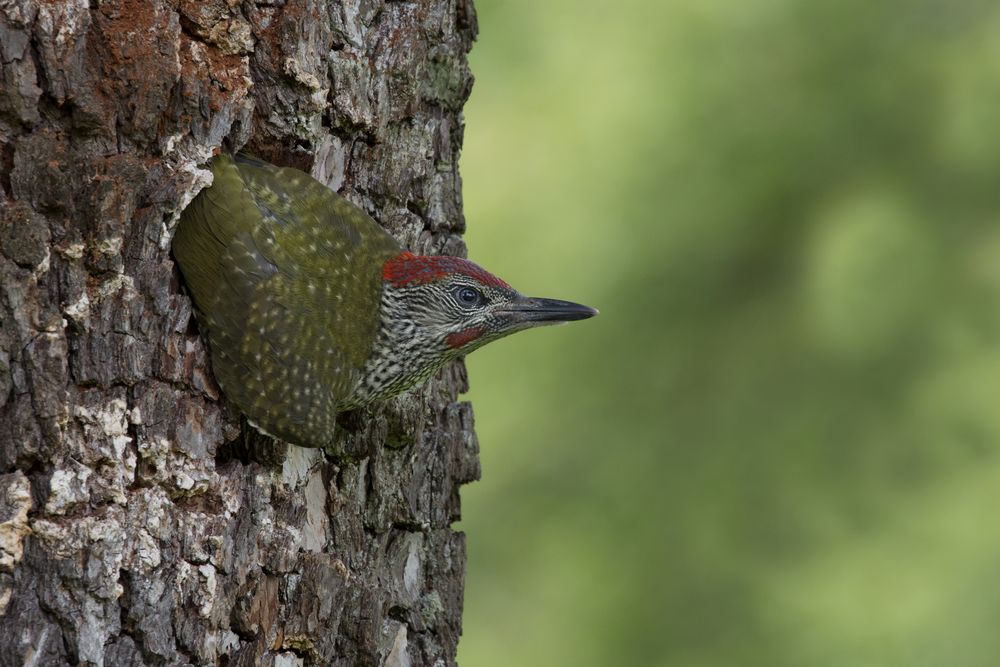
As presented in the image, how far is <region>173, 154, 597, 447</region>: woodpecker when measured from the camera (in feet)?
11.1

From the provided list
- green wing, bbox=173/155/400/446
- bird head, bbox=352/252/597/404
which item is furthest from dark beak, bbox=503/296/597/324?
green wing, bbox=173/155/400/446

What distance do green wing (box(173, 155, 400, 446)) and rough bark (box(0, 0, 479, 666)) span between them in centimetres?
8

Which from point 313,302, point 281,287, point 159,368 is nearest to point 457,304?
point 313,302

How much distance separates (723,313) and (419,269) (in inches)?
152

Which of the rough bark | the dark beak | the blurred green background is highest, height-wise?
the blurred green background

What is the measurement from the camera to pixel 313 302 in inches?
146

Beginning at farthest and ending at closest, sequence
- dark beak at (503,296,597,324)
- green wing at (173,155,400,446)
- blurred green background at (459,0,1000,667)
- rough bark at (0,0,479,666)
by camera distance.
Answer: blurred green background at (459,0,1000,667)
dark beak at (503,296,597,324)
green wing at (173,155,400,446)
rough bark at (0,0,479,666)

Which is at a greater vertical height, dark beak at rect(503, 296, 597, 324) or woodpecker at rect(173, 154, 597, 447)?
dark beak at rect(503, 296, 597, 324)

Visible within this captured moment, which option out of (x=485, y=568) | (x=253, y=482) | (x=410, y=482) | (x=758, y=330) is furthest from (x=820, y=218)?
(x=253, y=482)

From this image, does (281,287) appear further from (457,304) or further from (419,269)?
(457,304)

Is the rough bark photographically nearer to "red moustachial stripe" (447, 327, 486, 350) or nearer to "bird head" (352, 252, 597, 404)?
"bird head" (352, 252, 597, 404)

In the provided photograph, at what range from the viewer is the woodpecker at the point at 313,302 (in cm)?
338

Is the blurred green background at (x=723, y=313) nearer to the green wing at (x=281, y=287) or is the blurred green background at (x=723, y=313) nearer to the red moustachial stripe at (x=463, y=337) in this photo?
the red moustachial stripe at (x=463, y=337)

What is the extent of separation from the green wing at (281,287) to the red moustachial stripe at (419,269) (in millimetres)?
83
